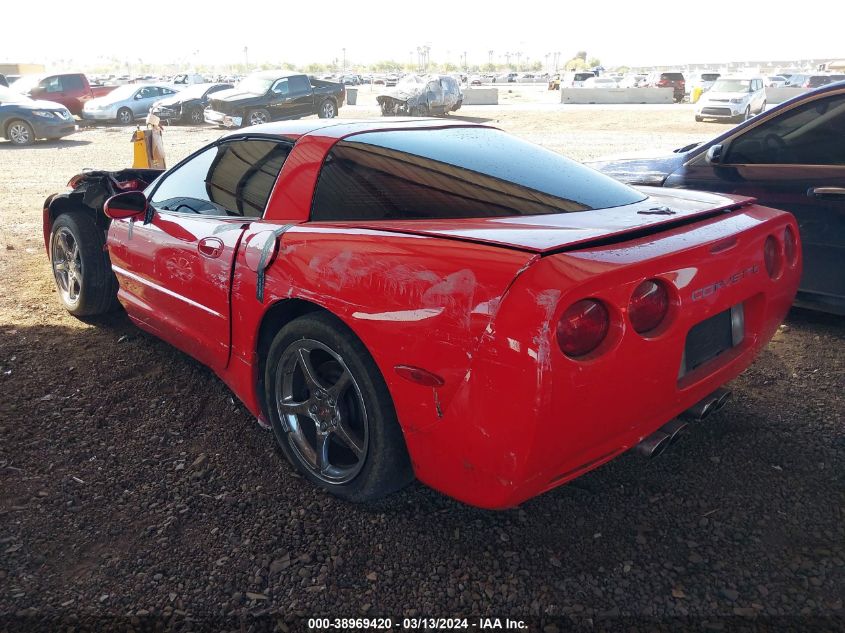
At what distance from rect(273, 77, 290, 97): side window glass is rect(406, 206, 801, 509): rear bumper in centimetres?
2025

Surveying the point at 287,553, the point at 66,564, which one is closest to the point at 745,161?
the point at 287,553

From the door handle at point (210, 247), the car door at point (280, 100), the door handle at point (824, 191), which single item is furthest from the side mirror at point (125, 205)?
the car door at point (280, 100)

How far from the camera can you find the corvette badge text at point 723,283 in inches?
85.0

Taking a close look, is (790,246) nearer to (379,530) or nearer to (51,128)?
(379,530)

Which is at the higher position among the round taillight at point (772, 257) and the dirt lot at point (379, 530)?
the round taillight at point (772, 257)

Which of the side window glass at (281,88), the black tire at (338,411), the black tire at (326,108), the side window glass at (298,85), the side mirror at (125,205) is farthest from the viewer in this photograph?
the black tire at (326,108)

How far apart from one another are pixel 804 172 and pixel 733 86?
892 inches

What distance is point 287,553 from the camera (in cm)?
232

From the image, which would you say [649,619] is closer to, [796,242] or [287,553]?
[287,553]

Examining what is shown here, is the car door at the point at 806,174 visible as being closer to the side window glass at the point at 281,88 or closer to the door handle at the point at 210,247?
the door handle at the point at 210,247

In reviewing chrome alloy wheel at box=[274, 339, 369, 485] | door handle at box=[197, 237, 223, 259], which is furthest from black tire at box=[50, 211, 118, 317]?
chrome alloy wheel at box=[274, 339, 369, 485]

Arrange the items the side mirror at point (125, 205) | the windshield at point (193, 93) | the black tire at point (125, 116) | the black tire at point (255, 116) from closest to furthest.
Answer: the side mirror at point (125, 205), the black tire at point (255, 116), the black tire at point (125, 116), the windshield at point (193, 93)

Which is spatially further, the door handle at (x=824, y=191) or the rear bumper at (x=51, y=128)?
the rear bumper at (x=51, y=128)

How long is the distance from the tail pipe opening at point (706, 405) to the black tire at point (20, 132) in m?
18.8
